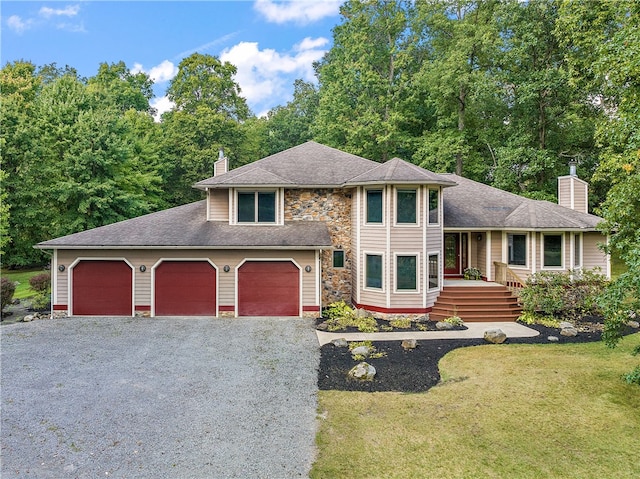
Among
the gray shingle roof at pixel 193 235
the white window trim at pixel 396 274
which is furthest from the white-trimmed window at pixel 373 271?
the gray shingle roof at pixel 193 235

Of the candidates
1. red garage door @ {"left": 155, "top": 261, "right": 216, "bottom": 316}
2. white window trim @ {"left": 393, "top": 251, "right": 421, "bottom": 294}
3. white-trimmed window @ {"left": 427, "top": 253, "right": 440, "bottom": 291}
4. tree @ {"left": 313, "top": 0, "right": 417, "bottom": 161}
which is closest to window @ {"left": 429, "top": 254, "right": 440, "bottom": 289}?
white-trimmed window @ {"left": 427, "top": 253, "right": 440, "bottom": 291}

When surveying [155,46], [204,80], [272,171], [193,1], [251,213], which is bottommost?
[251,213]

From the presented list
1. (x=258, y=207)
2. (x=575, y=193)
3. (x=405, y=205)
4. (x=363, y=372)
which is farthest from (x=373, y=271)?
(x=575, y=193)

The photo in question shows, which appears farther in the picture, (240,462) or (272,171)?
(272,171)

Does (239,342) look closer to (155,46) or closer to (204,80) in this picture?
(155,46)

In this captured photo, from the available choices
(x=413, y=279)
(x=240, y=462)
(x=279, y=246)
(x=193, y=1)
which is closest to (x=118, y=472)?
(x=240, y=462)

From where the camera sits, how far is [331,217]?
552 inches

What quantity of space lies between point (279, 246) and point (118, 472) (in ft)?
27.2

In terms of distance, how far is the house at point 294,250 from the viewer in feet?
40.2

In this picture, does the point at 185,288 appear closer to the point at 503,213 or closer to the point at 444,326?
the point at 444,326

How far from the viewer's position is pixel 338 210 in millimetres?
14047

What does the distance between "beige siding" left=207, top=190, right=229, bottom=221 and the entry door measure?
32.0ft

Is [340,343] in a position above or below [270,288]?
below

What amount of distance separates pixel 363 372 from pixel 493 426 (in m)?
2.63
